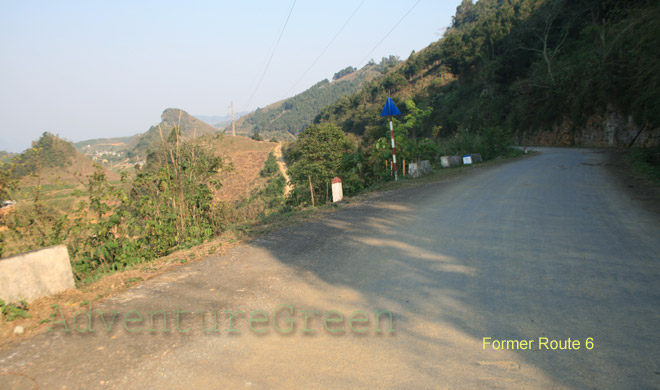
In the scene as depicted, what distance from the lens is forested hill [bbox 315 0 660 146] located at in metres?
16.6

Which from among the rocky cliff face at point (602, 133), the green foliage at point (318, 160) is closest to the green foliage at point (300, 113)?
the rocky cliff face at point (602, 133)

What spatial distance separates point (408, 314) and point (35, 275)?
419cm

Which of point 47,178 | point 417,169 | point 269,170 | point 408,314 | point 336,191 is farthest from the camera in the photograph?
point 269,170

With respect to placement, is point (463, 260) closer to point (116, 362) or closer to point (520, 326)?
point (520, 326)

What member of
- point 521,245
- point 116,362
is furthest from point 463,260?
point 116,362

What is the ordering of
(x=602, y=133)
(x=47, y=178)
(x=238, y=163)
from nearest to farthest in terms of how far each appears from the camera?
(x=47, y=178) → (x=602, y=133) → (x=238, y=163)

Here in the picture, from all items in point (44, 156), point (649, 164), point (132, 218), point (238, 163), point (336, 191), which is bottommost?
point (649, 164)

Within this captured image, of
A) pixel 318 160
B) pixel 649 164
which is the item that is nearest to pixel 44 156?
pixel 318 160

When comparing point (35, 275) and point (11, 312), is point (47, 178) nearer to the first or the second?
point (35, 275)

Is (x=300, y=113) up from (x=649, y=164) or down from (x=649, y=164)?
up

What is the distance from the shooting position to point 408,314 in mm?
3783

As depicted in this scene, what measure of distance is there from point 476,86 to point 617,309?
53.7m

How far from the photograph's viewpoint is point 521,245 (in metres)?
5.51

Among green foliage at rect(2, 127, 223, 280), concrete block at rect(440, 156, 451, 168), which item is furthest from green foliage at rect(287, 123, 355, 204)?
concrete block at rect(440, 156, 451, 168)
